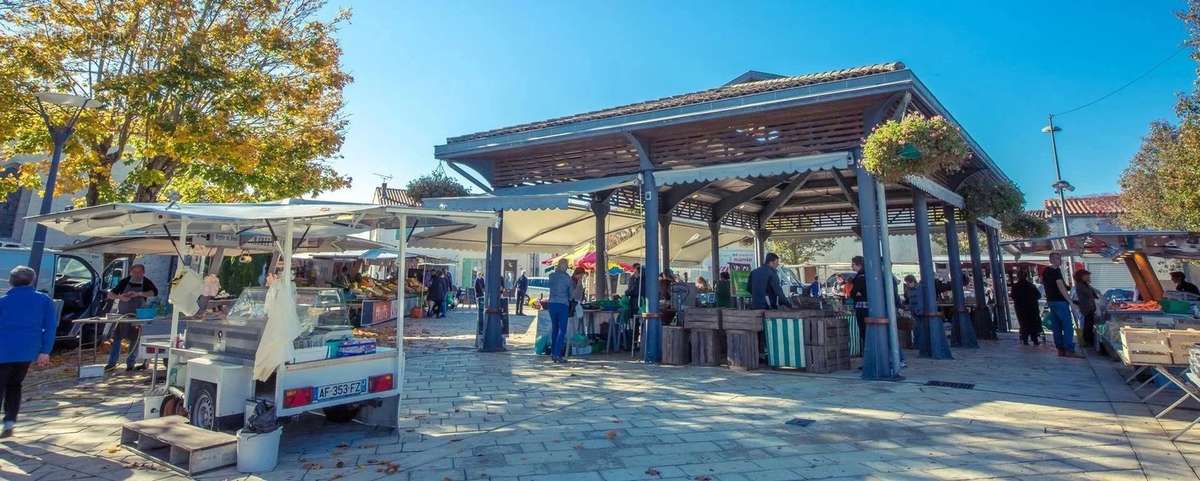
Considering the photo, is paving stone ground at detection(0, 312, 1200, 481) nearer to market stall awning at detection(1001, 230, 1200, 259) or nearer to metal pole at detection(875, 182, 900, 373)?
metal pole at detection(875, 182, 900, 373)

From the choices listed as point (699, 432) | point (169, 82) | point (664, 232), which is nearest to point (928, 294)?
point (664, 232)

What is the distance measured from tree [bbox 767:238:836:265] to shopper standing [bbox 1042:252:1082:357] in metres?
25.6

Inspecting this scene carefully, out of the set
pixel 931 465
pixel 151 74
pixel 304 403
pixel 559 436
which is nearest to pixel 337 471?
pixel 304 403

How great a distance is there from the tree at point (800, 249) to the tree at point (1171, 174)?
15169 mm

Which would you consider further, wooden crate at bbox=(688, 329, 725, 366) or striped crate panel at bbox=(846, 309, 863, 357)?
striped crate panel at bbox=(846, 309, 863, 357)

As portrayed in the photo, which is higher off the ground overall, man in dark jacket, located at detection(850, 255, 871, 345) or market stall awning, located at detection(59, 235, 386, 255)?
market stall awning, located at detection(59, 235, 386, 255)

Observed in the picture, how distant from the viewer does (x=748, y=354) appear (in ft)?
24.9

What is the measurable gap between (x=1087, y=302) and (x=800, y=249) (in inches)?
1057

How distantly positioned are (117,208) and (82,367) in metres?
4.86

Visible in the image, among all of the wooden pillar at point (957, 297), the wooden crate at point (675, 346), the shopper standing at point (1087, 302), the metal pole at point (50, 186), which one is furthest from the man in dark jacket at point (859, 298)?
the metal pole at point (50, 186)

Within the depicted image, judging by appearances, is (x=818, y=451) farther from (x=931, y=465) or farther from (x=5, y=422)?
(x=5, y=422)

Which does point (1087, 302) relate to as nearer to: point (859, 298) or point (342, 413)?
point (859, 298)

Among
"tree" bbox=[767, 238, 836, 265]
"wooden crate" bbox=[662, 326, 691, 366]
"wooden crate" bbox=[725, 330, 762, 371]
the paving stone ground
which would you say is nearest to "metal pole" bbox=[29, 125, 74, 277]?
the paving stone ground

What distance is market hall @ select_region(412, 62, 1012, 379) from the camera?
6824 mm
